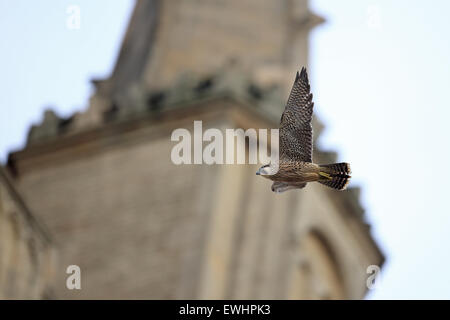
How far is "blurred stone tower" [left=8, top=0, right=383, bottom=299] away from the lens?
37969 millimetres

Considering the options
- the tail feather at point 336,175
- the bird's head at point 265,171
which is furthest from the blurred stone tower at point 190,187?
the tail feather at point 336,175

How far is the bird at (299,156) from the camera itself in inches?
731

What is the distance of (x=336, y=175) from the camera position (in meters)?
18.6

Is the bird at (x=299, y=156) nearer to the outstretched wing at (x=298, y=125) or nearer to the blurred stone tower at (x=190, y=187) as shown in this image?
the outstretched wing at (x=298, y=125)

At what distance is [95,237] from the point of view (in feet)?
128

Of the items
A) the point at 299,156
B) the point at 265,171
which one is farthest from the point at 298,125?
the point at 265,171

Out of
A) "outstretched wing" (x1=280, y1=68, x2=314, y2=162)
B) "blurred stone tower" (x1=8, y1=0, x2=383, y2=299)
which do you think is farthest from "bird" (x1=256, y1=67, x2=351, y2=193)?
"blurred stone tower" (x1=8, y1=0, x2=383, y2=299)

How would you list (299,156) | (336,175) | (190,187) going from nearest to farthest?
(336,175)
(299,156)
(190,187)

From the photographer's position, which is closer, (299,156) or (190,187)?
(299,156)

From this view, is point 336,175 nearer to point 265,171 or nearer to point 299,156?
point 299,156

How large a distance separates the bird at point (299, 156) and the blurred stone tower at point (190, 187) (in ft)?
56.8

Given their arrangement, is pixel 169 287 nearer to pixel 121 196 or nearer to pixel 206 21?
pixel 121 196

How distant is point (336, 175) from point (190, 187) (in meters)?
20.3
